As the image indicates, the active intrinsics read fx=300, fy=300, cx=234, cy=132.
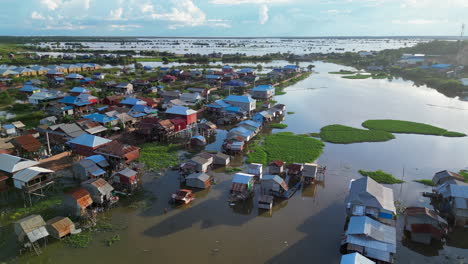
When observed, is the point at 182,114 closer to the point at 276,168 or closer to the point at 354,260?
the point at 276,168

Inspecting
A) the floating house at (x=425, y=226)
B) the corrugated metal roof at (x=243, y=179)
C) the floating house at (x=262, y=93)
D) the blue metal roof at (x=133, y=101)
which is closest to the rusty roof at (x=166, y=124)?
the blue metal roof at (x=133, y=101)

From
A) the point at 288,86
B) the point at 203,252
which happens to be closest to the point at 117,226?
the point at 203,252

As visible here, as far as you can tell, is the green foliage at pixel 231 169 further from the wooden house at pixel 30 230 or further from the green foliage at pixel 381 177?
the wooden house at pixel 30 230

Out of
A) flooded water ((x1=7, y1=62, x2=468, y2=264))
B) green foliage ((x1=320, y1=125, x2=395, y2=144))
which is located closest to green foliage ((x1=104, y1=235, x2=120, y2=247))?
flooded water ((x1=7, y1=62, x2=468, y2=264))

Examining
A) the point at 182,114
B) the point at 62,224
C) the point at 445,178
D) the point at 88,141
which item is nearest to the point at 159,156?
the point at 88,141

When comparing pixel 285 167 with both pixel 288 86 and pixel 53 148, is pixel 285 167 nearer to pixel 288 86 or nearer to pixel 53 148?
pixel 53 148

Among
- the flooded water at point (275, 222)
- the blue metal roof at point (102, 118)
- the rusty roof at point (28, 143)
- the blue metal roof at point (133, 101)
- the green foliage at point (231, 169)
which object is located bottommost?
the flooded water at point (275, 222)
